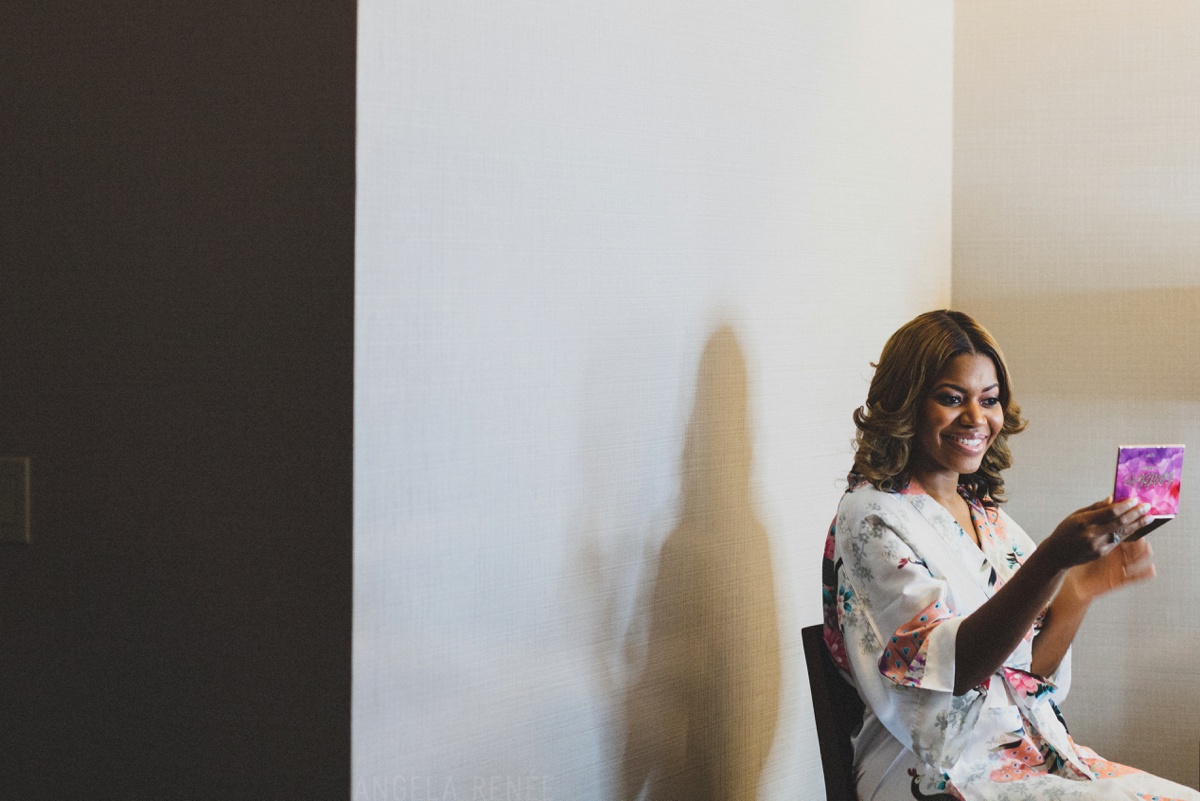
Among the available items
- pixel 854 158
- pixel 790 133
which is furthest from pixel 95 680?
pixel 854 158

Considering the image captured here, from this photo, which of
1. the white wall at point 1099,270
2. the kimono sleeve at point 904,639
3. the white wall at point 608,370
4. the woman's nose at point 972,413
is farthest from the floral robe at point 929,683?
the white wall at point 1099,270

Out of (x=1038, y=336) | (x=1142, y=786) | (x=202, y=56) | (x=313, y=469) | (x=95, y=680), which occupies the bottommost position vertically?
(x=1142, y=786)

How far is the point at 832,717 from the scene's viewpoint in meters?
1.71

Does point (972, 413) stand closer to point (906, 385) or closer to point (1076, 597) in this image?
point (906, 385)

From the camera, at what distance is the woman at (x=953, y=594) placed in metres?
1.54

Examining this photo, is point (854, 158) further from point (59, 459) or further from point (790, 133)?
point (59, 459)

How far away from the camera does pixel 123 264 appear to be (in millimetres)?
1421

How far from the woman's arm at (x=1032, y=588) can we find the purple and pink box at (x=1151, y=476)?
3 cm

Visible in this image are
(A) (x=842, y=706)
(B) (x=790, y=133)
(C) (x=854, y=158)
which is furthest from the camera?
(C) (x=854, y=158)

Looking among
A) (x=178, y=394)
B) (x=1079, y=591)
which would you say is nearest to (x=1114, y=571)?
(x=1079, y=591)

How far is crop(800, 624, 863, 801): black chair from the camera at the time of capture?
171cm

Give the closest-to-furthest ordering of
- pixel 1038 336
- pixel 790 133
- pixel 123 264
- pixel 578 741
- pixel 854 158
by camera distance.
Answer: pixel 123 264
pixel 578 741
pixel 790 133
pixel 854 158
pixel 1038 336

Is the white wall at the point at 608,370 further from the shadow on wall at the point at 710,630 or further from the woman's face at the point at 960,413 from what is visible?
the woman's face at the point at 960,413

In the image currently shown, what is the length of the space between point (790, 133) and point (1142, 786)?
1148mm
